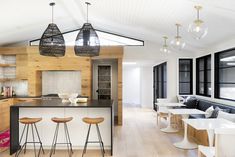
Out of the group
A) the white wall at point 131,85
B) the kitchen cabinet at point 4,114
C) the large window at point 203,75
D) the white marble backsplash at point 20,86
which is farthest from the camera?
the white wall at point 131,85

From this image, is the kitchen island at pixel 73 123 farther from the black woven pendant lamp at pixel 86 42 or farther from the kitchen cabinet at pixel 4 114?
the kitchen cabinet at pixel 4 114

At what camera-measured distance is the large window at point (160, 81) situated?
343 inches

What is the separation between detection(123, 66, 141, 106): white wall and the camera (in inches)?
494

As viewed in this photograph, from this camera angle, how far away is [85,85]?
22.3 ft

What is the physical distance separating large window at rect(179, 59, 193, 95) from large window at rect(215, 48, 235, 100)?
1.92 metres

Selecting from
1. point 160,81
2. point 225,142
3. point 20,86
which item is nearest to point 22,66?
point 20,86

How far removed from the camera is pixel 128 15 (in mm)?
5000

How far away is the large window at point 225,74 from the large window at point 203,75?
0.70 meters

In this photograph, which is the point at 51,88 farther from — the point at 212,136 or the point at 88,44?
the point at 212,136

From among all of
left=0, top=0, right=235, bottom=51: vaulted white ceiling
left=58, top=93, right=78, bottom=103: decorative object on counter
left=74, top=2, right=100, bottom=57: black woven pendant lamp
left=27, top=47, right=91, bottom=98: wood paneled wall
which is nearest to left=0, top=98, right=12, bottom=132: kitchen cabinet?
left=27, top=47, right=91, bottom=98: wood paneled wall

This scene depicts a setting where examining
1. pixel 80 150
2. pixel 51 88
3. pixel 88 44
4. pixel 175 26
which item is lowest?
pixel 80 150

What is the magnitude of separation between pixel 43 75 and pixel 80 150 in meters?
3.64

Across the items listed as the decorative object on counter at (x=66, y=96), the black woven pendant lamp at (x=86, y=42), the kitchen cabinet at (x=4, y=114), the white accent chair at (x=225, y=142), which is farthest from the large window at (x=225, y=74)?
the kitchen cabinet at (x=4, y=114)

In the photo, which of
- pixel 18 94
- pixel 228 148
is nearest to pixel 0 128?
pixel 18 94
